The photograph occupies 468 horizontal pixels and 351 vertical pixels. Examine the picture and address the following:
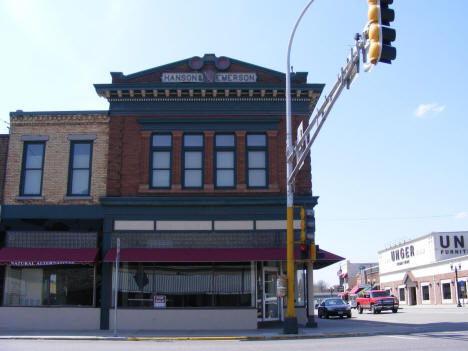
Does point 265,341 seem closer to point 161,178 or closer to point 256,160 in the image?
point 256,160

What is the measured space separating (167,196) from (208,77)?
5.54 metres

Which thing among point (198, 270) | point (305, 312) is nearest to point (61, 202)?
point (198, 270)

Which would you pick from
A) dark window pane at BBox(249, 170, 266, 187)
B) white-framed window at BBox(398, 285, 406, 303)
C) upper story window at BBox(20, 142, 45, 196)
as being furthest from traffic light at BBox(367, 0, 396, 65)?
white-framed window at BBox(398, 285, 406, 303)

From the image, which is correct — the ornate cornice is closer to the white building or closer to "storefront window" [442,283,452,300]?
the white building

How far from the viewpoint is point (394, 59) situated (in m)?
9.16

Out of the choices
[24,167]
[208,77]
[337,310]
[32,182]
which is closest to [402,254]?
[337,310]

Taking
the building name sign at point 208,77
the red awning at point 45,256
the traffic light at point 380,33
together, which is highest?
the building name sign at point 208,77

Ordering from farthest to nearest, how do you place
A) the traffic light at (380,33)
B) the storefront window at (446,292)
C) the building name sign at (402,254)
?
the building name sign at (402,254)
the storefront window at (446,292)
the traffic light at (380,33)

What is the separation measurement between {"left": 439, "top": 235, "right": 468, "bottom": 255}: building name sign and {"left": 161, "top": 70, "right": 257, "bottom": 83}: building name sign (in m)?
42.1

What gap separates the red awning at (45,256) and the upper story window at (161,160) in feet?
12.8

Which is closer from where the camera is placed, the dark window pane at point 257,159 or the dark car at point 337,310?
the dark window pane at point 257,159

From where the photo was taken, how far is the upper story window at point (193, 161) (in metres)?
22.3

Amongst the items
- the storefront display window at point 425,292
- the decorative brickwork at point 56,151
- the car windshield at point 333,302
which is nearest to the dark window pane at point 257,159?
the decorative brickwork at point 56,151

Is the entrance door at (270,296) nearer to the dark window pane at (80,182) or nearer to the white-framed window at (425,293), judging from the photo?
the dark window pane at (80,182)
